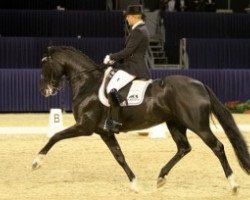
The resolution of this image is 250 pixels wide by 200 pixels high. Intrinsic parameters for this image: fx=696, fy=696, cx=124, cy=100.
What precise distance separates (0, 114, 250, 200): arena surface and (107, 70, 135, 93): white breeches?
3.57 ft

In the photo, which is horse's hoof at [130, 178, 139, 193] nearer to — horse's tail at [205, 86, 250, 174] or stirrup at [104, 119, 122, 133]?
stirrup at [104, 119, 122, 133]

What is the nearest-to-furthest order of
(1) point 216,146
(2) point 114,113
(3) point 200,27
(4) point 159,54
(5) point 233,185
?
(5) point 233,185 → (1) point 216,146 → (2) point 114,113 → (4) point 159,54 → (3) point 200,27

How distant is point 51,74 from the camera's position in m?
Result: 7.93

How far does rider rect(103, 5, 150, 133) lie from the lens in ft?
24.5

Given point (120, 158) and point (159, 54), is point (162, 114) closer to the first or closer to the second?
point (120, 158)

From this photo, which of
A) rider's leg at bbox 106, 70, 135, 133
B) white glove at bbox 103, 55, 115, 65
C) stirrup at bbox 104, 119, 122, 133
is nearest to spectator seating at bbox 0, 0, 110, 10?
white glove at bbox 103, 55, 115, 65

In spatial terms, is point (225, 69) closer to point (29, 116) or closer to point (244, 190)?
point (29, 116)

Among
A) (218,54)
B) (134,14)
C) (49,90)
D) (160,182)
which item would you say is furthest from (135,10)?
(218,54)

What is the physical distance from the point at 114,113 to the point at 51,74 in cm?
96

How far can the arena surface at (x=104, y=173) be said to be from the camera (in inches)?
282

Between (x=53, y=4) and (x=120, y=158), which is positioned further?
(x=53, y=4)

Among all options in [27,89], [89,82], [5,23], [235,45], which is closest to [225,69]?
[235,45]

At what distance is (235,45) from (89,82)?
1200cm

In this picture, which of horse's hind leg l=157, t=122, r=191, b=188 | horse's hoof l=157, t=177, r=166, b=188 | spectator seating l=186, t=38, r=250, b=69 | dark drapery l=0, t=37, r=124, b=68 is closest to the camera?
horse's hoof l=157, t=177, r=166, b=188
